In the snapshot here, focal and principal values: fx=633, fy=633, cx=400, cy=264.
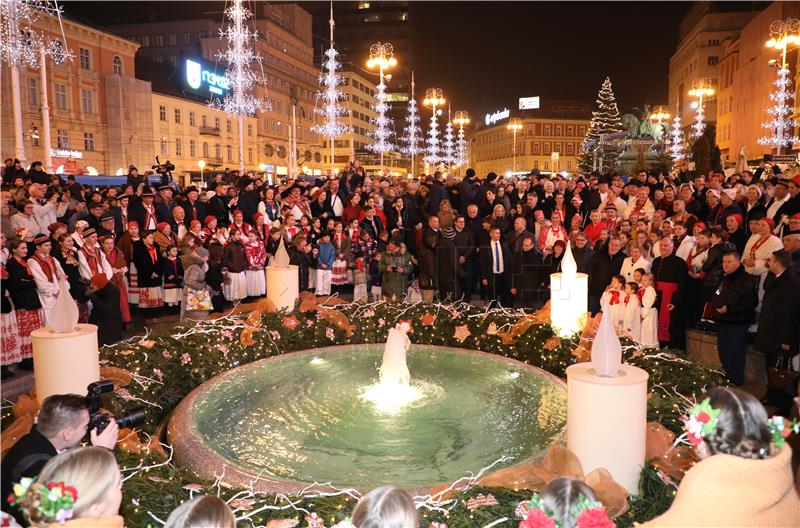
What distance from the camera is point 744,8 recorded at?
257ft

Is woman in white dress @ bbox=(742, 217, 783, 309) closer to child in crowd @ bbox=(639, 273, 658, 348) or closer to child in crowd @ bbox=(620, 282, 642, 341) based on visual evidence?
child in crowd @ bbox=(639, 273, 658, 348)

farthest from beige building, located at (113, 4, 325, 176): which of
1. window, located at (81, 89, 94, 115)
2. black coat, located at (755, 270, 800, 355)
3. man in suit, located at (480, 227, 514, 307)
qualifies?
black coat, located at (755, 270, 800, 355)

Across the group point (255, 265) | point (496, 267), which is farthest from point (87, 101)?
point (496, 267)

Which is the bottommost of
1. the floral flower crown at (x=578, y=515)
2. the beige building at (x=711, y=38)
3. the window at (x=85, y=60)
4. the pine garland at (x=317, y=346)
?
the pine garland at (x=317, y=346)

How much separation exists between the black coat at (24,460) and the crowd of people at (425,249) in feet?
13.9

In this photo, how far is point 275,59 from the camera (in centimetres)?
6769

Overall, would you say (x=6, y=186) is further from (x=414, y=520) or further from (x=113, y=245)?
(x=414, y=520)

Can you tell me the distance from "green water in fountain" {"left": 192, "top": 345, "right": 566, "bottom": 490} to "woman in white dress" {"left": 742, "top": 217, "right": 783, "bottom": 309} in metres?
4.11

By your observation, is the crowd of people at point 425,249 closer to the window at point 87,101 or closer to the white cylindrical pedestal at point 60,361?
the white cylindrical pedestal at point 60,361

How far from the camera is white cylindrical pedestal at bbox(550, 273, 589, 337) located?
725 cm

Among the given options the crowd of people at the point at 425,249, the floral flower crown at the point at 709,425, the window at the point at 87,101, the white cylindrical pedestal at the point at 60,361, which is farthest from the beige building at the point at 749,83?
the white cylindrical pedestal at the point at 60,361

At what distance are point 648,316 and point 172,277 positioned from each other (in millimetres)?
7666

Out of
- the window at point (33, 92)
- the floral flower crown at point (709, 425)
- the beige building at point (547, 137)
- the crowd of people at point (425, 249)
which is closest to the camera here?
the floral flower crown at point (709, 425)

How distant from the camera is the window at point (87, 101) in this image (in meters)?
42.3
